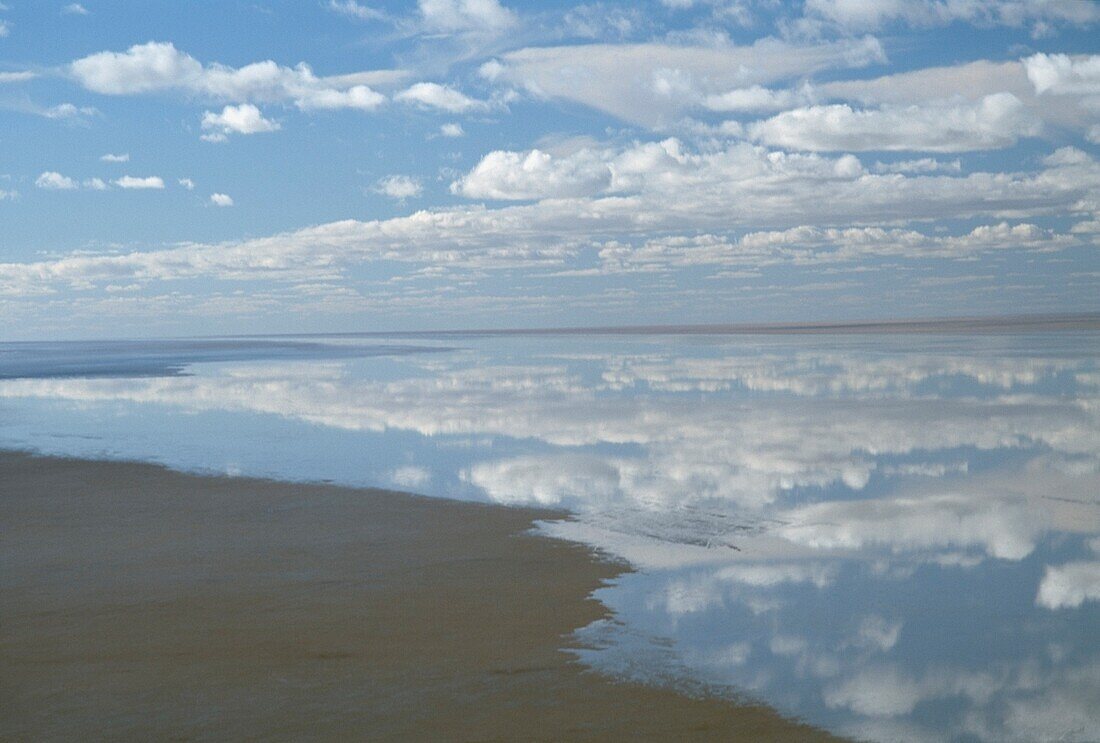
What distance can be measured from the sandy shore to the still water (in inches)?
23.1

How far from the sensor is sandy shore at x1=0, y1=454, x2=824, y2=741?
621cm

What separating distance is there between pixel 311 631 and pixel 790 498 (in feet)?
24.3

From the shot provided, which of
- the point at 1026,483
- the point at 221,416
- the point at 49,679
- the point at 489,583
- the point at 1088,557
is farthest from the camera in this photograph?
Result: the point at 221,416

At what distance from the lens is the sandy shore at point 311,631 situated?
20.4 feet

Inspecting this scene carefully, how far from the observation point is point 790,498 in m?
13.5

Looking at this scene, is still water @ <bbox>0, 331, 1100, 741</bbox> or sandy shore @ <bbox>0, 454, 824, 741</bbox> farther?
still water @ <bbox>0, 331, 1100, 741</bbox>

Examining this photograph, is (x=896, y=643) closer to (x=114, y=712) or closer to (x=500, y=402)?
(x=114, y=712)

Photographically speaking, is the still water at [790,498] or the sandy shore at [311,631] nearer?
the sandy shore at [311,631]

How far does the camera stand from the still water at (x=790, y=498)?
6.96m

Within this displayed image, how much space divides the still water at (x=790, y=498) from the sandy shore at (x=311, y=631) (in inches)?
23.1

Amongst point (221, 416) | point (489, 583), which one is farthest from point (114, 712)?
point (221, 416)

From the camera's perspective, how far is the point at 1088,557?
10.1m

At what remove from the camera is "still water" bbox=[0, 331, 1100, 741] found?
696 cm

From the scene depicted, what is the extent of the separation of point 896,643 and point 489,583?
3.60 m
